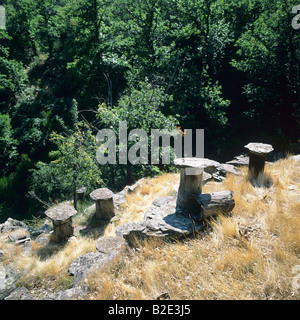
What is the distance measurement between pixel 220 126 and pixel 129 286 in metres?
11.6

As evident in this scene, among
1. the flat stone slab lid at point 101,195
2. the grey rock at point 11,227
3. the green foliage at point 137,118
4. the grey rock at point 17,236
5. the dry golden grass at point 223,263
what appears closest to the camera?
the dry golden grass at point 223,263

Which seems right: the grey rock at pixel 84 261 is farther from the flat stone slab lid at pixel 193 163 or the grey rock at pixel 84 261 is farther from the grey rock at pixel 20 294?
the flat stone slab lid at pixel 193 163

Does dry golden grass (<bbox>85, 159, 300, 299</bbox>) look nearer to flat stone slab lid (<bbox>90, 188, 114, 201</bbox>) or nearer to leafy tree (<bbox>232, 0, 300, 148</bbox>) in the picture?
flat stone slab lid (<bbox>90, 188, 114, 201</bbox>)

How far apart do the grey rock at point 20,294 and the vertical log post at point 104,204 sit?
8.06ft

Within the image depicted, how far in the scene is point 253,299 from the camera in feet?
8.17

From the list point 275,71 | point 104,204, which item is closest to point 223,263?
point 104,204

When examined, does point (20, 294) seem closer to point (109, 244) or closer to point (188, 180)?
point (109, 244)

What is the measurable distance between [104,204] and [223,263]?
12.2ft

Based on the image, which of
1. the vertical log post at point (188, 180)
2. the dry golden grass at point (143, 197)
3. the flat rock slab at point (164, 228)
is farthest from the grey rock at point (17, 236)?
the vertical log post at point (188, 180)

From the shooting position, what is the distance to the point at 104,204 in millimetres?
5938

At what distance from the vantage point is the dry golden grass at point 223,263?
2658 millimetres

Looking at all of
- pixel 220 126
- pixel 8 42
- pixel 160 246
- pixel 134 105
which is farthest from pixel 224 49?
pixel 8 42

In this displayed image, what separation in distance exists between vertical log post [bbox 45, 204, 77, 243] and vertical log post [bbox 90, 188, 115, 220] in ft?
2.36
